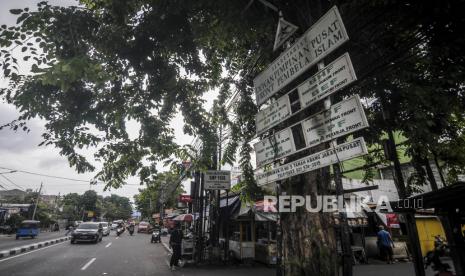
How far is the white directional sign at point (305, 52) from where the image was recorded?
271 cm

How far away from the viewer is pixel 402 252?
15828 millimetres

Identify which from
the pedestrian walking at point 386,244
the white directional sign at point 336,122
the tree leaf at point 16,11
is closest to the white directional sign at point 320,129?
the white directional sign at point 336,122

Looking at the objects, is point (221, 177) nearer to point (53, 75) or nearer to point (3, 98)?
point (3, 98)

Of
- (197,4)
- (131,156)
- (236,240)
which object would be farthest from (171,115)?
(236,240)

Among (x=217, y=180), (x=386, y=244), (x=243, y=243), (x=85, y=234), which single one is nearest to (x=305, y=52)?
(x=217, y=180)

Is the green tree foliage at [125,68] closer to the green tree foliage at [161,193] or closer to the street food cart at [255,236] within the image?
the green tree foliage at [161,193]

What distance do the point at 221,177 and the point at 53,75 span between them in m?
8.36

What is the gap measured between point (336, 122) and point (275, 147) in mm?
824

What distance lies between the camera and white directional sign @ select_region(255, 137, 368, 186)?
7.75 ft

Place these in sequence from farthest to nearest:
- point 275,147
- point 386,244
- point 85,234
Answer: point 85,234 < point 386,244 < point 275,147

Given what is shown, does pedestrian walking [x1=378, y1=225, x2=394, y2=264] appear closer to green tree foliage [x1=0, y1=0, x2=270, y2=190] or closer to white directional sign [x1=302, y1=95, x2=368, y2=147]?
green tree foliage [x1=0, y1=0, x2=270, y2=190]

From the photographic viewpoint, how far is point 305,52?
3029 mm

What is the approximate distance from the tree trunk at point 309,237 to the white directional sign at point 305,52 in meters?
1.10

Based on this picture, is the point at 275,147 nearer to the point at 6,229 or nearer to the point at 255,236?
the point at 255,236
